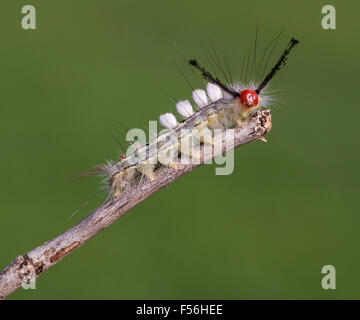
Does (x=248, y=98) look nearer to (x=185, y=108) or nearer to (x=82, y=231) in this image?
(x=185, y=108)

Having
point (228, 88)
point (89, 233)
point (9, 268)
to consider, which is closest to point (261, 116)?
point (228, 88)

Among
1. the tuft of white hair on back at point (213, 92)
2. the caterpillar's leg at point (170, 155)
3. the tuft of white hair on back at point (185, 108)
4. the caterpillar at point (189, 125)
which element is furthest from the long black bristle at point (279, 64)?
the caterpillar's leg at point (170, 155)

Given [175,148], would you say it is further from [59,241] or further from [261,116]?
[59,241]

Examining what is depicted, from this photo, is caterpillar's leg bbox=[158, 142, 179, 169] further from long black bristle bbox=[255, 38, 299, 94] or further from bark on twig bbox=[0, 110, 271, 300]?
long black bristle bbox=[255, 38, 299, 94]

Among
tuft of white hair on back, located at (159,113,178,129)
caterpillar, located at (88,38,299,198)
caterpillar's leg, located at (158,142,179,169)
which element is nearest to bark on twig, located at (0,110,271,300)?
caterpillar's leg, located at (158,142,179,169)

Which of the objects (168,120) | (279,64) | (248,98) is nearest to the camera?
(279,64)

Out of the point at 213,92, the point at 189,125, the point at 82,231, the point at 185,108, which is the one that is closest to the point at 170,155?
the point at 189,125
